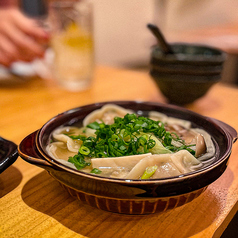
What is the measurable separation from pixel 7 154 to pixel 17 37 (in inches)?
58.0

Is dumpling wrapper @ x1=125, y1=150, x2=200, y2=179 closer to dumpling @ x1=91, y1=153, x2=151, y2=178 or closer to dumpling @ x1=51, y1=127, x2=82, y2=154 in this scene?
dumpling @ x1=91, y1=153, x2=151, y2=178

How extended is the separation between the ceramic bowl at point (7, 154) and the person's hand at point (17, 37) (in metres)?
1.34

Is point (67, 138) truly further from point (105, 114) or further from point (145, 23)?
point (145, 23)

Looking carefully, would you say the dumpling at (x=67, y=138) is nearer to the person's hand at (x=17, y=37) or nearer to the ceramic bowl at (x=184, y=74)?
the ceramic bowl at (x=184, y=74)

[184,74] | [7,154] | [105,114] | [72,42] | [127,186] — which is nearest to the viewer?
[127,186]

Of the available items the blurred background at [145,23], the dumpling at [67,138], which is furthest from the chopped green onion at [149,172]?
the blurred background at [145,23]

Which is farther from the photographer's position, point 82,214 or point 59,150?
point 59,150

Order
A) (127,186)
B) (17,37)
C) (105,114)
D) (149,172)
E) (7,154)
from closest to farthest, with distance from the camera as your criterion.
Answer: (127,186)
(149,172)
(7,154)
(105,114)
(17,37)

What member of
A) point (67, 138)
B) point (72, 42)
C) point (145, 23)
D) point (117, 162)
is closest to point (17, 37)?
point (72, 42)

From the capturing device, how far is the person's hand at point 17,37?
7.04ft

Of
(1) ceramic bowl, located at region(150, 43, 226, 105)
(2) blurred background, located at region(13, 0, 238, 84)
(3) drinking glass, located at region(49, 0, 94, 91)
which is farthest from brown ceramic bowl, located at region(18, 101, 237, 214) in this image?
(2) blurred background, located at region(13, 0, 238, 84)

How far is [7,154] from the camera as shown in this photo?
935 millimetres

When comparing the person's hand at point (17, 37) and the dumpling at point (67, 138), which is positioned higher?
the person's hand at point (17, 37)

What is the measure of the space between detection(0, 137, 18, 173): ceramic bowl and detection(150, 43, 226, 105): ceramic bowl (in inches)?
40.5
